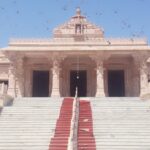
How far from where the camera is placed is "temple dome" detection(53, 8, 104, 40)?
3462 centimetres

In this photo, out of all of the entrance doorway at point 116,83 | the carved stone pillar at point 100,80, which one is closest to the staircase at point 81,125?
the carved stone pillar at point 100,80

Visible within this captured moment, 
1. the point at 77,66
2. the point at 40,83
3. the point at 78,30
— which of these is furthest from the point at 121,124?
the point at 78,30

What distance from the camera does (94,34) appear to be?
3494cm

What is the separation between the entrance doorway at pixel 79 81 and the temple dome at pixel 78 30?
3615 mm

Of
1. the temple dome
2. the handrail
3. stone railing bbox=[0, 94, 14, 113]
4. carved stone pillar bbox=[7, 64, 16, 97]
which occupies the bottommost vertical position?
the handrail

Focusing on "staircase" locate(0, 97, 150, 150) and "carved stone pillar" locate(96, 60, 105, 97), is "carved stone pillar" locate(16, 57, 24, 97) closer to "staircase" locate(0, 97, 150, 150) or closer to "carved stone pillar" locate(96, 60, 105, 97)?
"staircase" locate(0, 97, 150, 150)

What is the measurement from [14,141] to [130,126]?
546 cm

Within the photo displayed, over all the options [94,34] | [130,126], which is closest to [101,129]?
[130,126]

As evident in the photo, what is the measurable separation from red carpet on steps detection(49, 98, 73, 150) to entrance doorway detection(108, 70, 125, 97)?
9813 millimetres

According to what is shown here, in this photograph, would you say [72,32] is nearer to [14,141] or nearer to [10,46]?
[10,46]

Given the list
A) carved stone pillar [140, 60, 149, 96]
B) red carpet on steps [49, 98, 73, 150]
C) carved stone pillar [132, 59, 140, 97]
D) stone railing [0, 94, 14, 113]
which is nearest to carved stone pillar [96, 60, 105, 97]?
carved stone pillar [132, 59, 140, 97]

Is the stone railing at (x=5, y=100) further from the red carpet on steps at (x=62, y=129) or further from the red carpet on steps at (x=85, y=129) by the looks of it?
the red carpet on steps at (x=85, y=129)

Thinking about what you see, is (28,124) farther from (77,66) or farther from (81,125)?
(77,66)

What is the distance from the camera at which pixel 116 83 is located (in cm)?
3197
